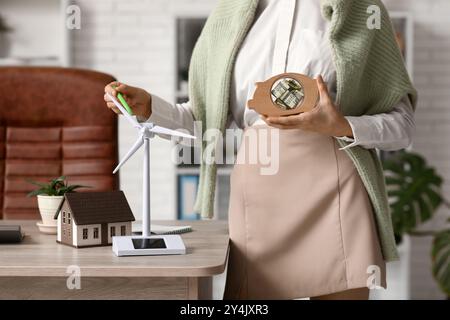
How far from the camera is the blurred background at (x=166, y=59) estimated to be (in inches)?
162

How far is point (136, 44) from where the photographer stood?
14.2ft

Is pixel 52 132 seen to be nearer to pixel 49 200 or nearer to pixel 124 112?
pixel 49 200

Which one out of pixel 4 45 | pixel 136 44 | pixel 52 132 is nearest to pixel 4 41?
pixel 4 45

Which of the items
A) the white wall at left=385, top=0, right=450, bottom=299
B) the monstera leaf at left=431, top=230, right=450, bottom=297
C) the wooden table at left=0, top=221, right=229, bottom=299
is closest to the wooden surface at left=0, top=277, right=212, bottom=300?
the wooden table at left=0, top=221, right=229, bottom=299

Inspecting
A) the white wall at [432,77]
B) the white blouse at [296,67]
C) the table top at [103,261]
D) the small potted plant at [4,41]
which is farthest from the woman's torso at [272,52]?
the small potted plant at [4,41]

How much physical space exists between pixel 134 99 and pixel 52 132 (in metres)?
1.06

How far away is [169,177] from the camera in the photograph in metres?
4.35

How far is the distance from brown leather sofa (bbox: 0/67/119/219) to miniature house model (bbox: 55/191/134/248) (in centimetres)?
99

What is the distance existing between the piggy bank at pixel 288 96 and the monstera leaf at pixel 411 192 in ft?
8.12

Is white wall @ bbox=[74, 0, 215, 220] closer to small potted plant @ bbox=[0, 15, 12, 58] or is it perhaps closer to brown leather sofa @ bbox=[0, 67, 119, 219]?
small potted plant @ bbox=[0, 15, 12, 58]

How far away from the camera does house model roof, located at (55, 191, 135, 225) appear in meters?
1.62

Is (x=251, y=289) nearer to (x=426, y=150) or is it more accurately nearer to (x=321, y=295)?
(x=321, y=295)

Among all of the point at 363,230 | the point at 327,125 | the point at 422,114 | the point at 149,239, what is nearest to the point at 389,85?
the point at 327,125

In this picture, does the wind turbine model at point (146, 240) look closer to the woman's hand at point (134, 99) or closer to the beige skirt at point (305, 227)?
the woman's hand at point (134, 99)
